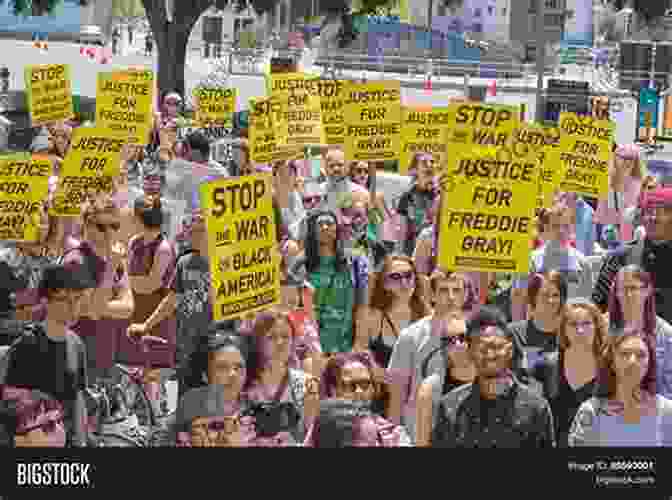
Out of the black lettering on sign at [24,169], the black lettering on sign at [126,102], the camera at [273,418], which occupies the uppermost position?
the black lettering on sign at [126,102]

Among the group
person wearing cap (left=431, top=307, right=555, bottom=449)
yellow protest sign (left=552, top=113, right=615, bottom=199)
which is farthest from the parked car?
person wearing cap (left=431, top=307, right=555, bottom=449)

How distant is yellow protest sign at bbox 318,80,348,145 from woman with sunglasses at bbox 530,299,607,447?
6.70 metres

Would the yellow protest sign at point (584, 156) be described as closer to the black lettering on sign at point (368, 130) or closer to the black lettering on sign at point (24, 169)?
the black lettering on sign at point (368, 130)

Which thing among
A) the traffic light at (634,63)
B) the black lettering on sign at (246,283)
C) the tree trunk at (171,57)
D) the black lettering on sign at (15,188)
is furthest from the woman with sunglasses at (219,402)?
the traffic light at (634,63)

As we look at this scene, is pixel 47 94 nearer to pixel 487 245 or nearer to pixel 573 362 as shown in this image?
pixel 487 245

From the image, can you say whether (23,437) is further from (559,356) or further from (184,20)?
(184,20)

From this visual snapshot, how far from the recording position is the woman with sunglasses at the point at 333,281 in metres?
8.47

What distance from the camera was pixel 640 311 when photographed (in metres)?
7.48

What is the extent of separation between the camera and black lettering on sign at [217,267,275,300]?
7.58 m

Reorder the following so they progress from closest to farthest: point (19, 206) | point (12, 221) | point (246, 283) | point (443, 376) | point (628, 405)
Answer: point (628, 405) < point (443, 376) < point (246, 283) < point (12, 221) < point (19, 206)

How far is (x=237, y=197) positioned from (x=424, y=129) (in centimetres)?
600

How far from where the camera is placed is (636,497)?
6504 mm

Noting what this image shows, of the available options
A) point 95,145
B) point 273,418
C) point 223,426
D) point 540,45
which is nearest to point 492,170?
point 273,418

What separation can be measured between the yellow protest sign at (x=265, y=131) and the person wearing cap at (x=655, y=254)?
13.2ft
